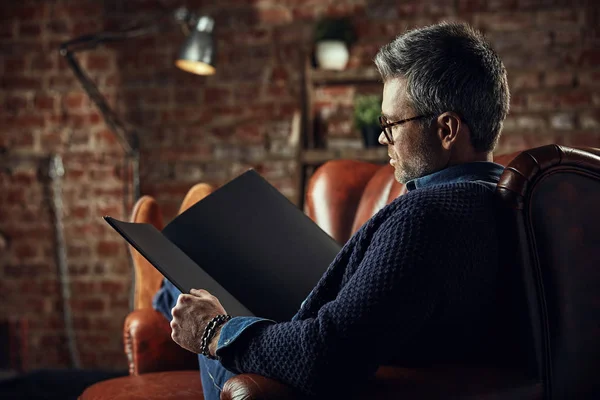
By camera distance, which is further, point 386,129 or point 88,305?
point 88,305

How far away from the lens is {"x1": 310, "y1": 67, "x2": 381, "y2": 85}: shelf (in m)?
2.91

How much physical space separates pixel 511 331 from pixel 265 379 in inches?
16.0

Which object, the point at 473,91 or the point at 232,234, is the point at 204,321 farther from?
the point at 473,91

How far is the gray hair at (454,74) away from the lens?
3.45 ft

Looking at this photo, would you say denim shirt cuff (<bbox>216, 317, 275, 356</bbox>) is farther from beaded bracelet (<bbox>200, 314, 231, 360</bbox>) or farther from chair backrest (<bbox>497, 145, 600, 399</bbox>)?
chair backrest (<bbox>497, 145, 600, 399</bbox>)

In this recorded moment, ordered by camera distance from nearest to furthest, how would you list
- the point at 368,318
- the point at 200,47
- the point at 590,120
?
the point at 368,318 → the point at 200,47 → the point at 590,120

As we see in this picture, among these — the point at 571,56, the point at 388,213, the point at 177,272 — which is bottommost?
the point at 177,272

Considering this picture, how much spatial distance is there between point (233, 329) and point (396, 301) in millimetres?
256

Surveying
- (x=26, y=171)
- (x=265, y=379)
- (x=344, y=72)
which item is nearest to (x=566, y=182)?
(x=265, y=379)

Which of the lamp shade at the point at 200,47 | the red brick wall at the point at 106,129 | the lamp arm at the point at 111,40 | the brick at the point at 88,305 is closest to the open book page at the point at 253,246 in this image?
the lamp shade at the point at 200,47

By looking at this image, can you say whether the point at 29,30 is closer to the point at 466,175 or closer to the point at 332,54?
the point at 332,54

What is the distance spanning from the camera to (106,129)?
3215mm

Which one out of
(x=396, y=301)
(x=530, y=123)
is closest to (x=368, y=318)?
(x=396, y=301)

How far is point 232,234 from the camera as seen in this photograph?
4.31 feet
